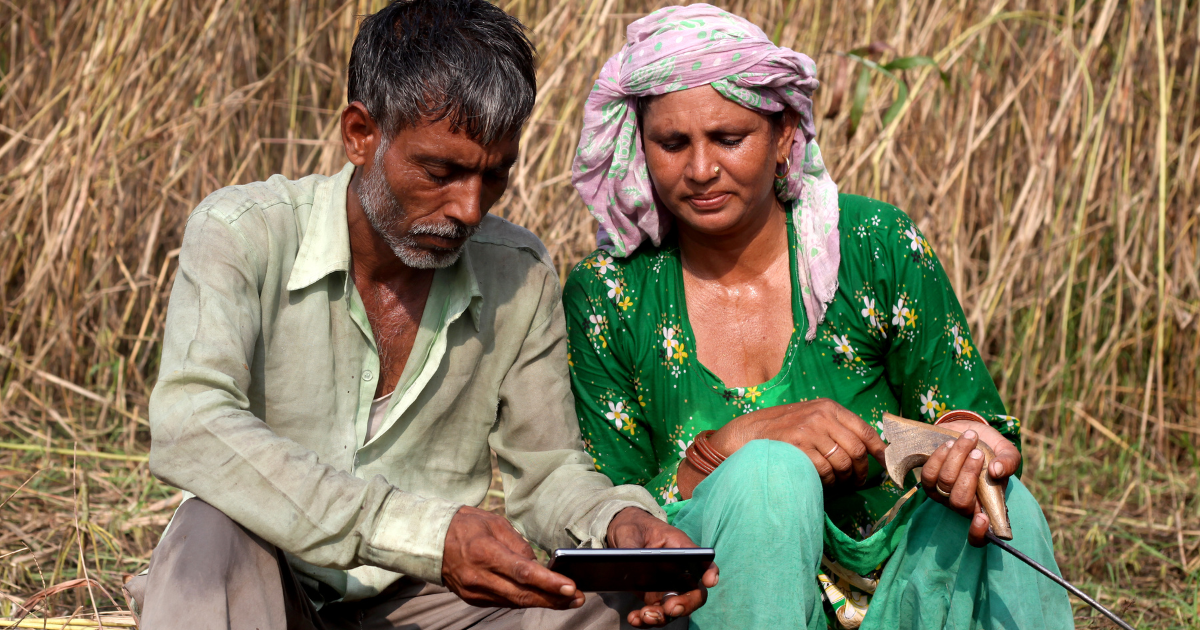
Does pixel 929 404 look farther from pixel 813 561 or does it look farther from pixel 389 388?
pixel 389 388

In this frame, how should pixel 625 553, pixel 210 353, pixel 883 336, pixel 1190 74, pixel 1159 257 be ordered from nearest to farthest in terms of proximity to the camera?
pixel 625 553, pixel 210 353, pixel 883 336, pixel 1159 257, pixel 1190 74

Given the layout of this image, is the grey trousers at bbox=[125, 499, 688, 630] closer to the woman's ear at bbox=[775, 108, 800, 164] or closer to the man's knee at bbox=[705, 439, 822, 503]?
the man's knee at bbox=[705, 439, 822, 503]

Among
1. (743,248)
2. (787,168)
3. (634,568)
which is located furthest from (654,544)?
(787,168)

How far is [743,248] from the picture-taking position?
2.35 meters

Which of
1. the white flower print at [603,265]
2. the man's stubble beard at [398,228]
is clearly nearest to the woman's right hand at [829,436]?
the white flower print at [603,265]

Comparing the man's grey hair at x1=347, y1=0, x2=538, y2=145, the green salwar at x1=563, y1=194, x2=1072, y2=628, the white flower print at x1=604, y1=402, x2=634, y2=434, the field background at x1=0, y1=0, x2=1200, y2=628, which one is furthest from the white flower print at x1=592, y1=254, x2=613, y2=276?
the field background at x1=0, y1=0, x2=1200, y2=628

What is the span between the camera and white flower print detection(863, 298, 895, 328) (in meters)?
2.21

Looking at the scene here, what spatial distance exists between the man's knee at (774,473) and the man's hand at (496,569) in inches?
13.0

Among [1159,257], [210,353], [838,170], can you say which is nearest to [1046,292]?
[1159,257]

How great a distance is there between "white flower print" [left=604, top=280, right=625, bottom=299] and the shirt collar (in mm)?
355

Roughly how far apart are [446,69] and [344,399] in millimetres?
614

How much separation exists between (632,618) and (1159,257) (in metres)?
2.65

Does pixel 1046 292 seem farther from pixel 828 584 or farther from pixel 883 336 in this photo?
pixel 828 584

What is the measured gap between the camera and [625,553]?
1.53 metres
